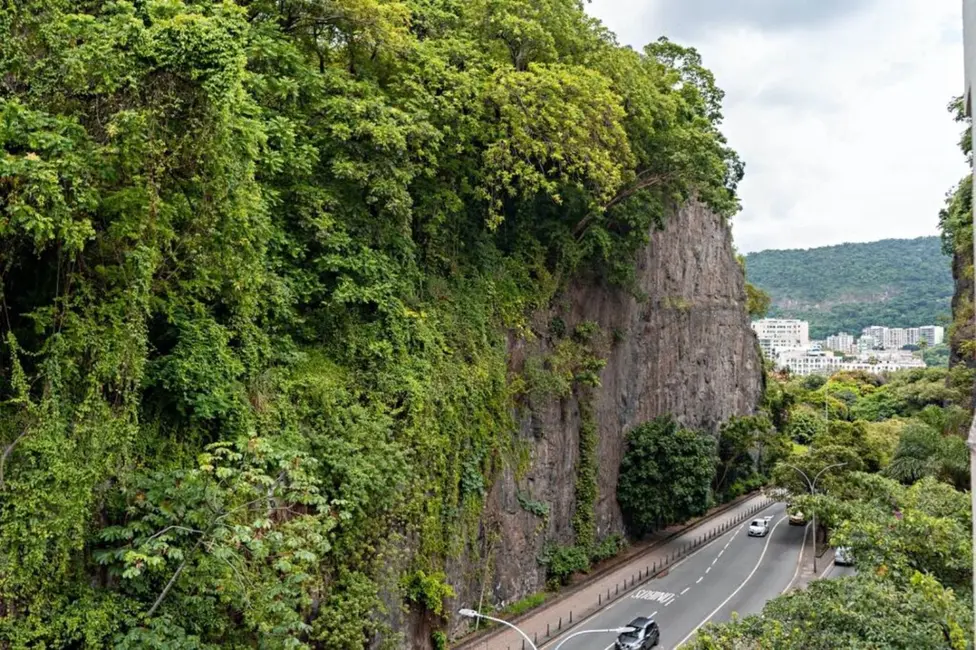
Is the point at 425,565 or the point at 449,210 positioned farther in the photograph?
the point at 449,210

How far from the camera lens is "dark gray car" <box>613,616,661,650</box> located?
2067cm

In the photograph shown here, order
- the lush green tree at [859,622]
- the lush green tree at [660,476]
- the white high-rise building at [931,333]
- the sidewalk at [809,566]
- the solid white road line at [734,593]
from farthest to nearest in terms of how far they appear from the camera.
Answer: the white high-rise building at [931,333] < the lush green tree at [660,476] < the sidewalk at [809,566] < the solid white road line at [734,593] < the lush green tree at [859,622]

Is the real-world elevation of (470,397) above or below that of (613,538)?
above

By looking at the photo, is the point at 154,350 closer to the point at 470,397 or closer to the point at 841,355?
the point at 470,397

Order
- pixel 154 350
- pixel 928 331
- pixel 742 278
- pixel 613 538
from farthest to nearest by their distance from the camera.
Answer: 1. pixel 928 331
2. pixel 742 278
3. pixel 613 538
4. pixel 154 350

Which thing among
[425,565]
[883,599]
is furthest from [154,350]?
[883,599]

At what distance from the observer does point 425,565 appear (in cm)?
1797

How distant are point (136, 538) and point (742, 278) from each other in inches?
1822

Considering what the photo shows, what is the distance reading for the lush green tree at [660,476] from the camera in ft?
102

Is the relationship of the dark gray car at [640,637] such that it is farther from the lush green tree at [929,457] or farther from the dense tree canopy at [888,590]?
the lush green tree at [929,457]

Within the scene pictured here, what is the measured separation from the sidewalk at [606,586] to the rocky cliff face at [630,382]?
935mm

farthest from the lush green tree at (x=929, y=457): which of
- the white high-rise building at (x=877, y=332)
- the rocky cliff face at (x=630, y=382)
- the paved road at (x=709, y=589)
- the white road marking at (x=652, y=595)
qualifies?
the white high-rise building at (x=877, y=332)

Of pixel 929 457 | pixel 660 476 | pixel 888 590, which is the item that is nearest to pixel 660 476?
pixel 660 476

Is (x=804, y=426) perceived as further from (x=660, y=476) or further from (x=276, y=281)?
(x=276, y=281)
